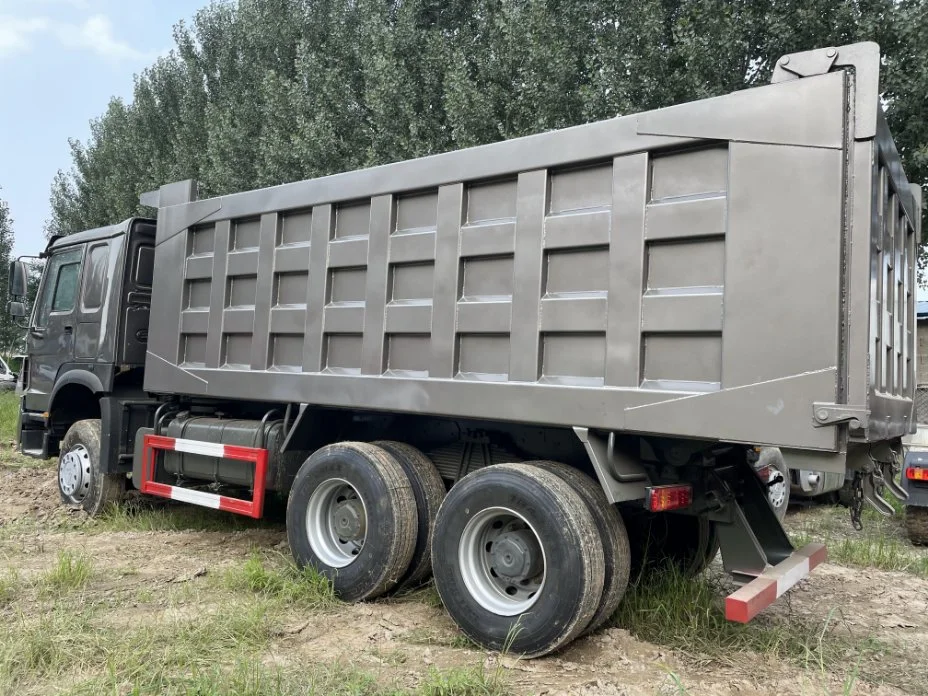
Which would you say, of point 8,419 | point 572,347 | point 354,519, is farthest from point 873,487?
point 8,419

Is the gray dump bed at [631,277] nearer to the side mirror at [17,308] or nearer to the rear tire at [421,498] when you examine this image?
the rear tire at [421,498]

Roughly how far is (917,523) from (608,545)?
4.16 metres

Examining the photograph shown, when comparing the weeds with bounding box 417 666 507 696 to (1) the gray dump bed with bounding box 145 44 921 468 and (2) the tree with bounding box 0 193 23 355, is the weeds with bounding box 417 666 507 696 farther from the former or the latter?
(2) the tree with bounding box 0 193 23 355

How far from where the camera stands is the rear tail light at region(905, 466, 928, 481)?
19.8 ft

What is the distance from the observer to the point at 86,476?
6.76m

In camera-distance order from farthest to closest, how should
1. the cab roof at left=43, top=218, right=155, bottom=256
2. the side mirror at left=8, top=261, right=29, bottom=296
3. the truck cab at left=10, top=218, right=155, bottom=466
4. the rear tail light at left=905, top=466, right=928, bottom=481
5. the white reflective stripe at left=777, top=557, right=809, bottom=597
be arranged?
the side mirror at left=8, top=261, right=29, bottom=296 < the cab roof at left=43, top=218, right=155, bottom=256 < the truck cab at left=10, top=218, right=155, bottom=466 < the rear tail light at left=905, top=466, right=928, bottom=481 < the white reflective stripe at left=777, top=557, right=809, bottom=597

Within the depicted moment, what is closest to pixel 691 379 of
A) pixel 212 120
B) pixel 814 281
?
pixel 814 281

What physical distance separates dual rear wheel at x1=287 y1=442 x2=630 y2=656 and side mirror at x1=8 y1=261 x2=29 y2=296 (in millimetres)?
4091

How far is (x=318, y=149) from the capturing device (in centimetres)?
1433

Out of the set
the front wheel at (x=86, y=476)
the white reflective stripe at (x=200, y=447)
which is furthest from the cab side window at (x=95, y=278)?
the white reflective stripe at (x=200, y=447)

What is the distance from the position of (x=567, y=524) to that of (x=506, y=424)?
99 centimetres

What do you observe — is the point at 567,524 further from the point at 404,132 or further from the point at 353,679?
the point at 404,132

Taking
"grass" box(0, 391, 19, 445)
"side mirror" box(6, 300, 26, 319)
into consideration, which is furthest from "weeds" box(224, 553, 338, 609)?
"grass" box(0, 391, 19, 445)

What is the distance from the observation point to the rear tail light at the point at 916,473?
6043 millimetres
